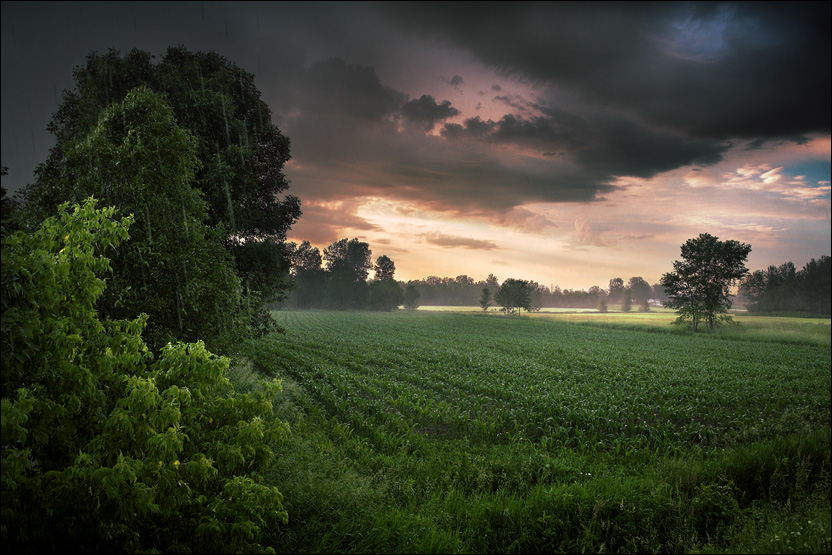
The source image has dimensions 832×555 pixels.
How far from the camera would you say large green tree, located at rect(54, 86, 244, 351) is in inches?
342

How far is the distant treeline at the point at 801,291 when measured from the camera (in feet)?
268

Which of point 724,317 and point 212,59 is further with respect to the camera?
point 724,317

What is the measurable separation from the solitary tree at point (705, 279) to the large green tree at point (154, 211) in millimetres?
56893

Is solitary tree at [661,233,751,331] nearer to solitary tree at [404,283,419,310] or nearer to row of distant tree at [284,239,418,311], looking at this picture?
row of distant tree at [284,239,418,311]

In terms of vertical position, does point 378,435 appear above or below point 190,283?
below

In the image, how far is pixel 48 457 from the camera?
13.5 ft

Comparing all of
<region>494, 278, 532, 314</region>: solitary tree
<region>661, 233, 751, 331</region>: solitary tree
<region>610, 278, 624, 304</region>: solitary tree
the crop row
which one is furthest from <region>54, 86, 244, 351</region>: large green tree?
<region>610, 278, 624, 304</region>: solitary tree

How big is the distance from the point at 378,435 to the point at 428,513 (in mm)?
4136

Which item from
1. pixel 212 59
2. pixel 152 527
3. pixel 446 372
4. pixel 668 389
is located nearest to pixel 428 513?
pixel 152 527

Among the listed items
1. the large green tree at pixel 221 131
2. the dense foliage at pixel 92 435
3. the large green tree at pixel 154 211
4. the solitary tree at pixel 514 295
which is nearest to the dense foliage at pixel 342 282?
the solitary tree at pixel 514 295

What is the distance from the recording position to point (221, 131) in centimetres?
1592

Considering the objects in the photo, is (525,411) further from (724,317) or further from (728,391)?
(724,317)

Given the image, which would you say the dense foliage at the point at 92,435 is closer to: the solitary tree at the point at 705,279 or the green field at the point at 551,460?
the green field at the point at 551,460

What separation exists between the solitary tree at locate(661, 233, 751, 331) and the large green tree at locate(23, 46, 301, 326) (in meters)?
52.5
